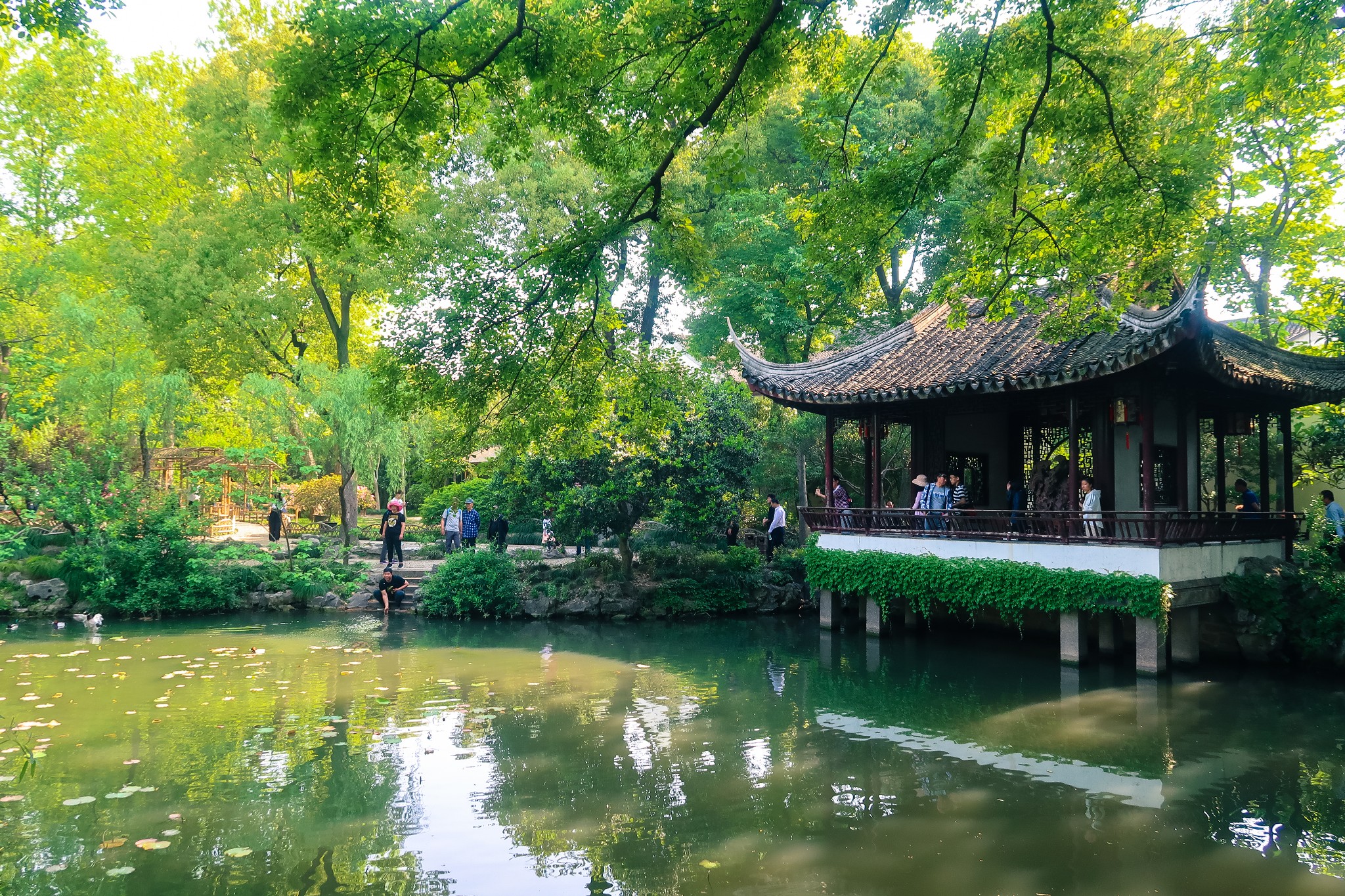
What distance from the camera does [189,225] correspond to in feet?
65.6

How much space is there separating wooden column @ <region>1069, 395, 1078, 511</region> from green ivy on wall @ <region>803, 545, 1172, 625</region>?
4.78 ft

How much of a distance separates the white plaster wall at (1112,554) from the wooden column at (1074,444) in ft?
3.89

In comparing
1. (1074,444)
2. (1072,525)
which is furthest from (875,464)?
(1072,525)

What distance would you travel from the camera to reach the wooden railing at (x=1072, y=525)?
9273 mm

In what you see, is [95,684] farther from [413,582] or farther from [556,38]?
[556,38]

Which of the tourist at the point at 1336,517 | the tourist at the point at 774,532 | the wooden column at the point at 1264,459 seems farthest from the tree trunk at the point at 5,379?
the tourist at the point at 1336,517

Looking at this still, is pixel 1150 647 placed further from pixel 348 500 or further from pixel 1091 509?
pixel 348 500

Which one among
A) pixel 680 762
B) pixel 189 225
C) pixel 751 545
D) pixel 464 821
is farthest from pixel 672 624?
pixel 189 225

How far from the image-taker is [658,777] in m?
5.93

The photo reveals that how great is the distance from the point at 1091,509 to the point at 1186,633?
1.81 meters

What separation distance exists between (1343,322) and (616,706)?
1139 cm

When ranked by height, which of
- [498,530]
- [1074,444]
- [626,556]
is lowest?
[626,556]

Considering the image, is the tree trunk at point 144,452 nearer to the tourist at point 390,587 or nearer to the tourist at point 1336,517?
the tourist at point 390,587

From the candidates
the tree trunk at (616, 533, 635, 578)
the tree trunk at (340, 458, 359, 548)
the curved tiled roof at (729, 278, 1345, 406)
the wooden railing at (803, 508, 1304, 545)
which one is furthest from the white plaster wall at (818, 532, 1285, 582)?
the tree trunk at (340, 458, 359, 548)
